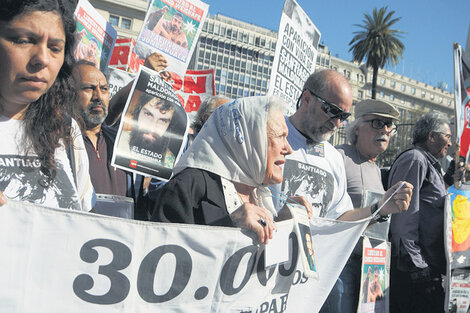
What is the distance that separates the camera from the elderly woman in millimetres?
1952

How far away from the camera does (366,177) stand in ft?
11.6

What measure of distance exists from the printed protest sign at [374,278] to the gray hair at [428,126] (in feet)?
4.46

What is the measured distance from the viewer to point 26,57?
61.1 inches

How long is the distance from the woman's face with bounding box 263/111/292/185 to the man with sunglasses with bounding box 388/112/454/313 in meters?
1.80

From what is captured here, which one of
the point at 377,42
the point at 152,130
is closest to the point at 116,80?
the point at 152,130

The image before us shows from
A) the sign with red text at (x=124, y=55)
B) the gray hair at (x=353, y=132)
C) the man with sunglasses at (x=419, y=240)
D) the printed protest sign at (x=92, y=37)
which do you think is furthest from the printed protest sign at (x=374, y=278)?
the sign with red text at (x=124, y=55)

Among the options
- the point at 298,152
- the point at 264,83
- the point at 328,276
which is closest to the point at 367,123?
the point at 298,152

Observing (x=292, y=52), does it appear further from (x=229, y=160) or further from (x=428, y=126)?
(x=229, y=160)

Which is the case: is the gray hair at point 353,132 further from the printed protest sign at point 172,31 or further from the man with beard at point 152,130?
the man with beard at point 152,130

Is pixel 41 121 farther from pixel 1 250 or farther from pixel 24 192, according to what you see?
pixel 1 250

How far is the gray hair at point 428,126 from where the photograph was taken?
4.15m

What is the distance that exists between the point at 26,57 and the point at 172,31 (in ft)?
8.50

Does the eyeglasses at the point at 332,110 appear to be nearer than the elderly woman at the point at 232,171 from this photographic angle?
No

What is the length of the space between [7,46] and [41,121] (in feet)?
0.94
